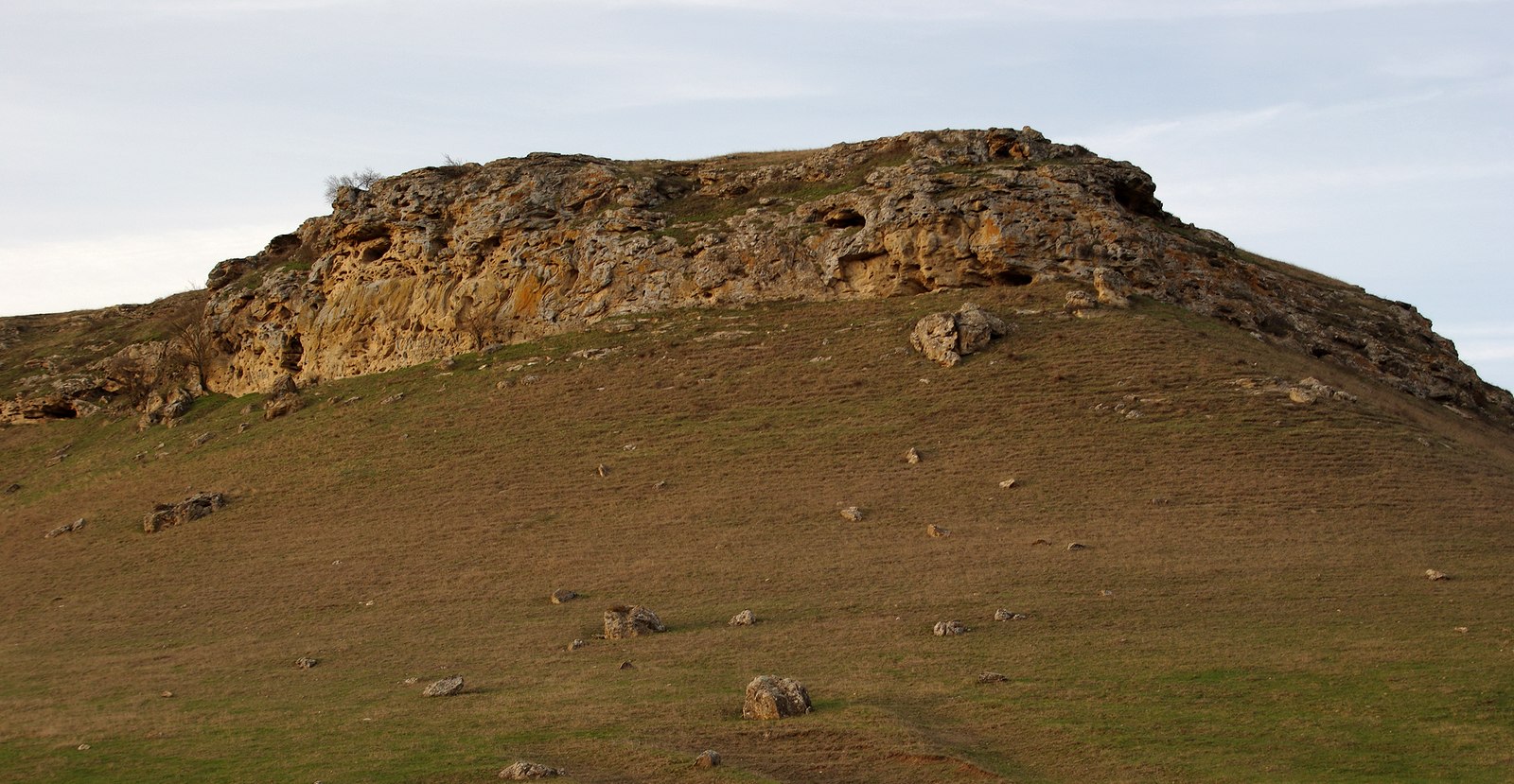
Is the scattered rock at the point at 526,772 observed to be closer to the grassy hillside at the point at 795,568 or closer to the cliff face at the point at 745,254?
the grassy hillside at the point at 795,568

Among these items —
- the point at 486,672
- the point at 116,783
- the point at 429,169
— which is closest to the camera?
the point at 116,783

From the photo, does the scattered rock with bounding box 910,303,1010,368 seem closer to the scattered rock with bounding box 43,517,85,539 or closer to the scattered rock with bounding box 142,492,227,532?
the scattered rock with bounding box 142,492,227,532

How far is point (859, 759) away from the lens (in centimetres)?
1574

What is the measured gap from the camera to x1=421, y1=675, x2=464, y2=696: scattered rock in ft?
64.6

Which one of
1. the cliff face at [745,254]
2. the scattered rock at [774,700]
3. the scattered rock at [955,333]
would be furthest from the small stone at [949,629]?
the cliff face at [745,254]

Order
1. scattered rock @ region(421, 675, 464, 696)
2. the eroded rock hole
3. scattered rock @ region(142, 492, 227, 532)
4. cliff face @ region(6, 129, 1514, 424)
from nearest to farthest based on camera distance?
scattered rock @ region(421, 675, 464, 696)
scattered rock @ region(142, 492, 227, 532)
cliff face @ region(6, 129, 1514, 424)
the eroded rock hole

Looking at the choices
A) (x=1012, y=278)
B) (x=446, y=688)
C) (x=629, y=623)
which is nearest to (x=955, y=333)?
(x=1012, y=278)

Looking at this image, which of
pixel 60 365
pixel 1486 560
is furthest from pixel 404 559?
pixel 60 365

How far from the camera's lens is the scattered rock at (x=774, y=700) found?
→ 1745 cm

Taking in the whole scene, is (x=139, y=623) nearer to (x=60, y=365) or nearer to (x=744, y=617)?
(x=744, y=617)

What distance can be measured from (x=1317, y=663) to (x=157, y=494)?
32863 millimetres

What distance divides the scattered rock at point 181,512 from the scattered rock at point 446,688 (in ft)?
59.7

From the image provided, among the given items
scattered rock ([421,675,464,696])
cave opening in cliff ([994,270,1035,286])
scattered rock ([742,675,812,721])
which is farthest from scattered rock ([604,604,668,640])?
cave opening in cliff ([994,270,1035,286])

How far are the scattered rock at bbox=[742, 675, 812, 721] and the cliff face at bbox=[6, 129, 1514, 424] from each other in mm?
25260
